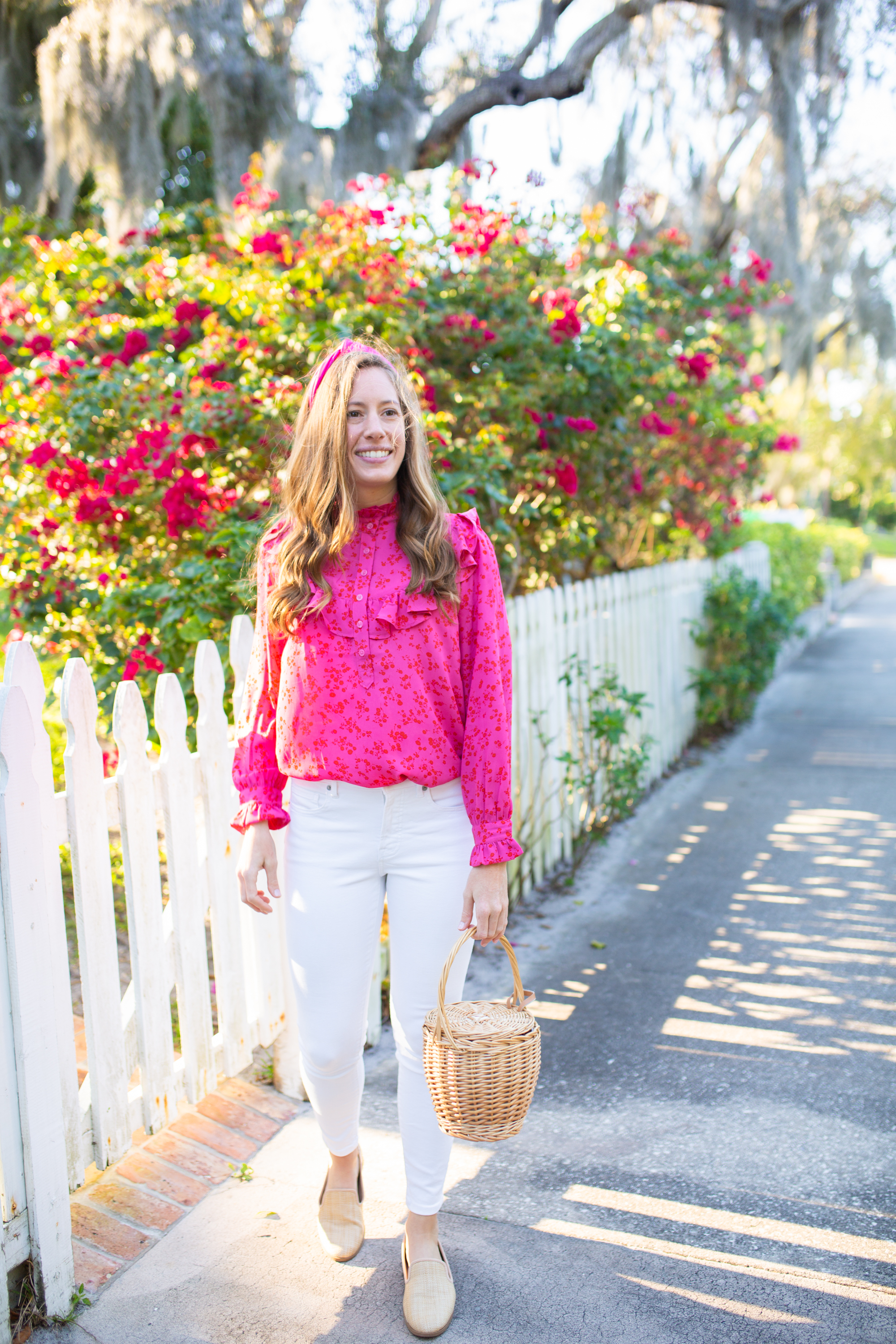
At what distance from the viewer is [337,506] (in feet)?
6.70

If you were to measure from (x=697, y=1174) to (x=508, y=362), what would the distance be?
→ 3397 millimetres

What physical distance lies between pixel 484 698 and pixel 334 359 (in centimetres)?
73

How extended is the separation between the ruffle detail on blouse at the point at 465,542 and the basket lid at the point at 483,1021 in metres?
0.82

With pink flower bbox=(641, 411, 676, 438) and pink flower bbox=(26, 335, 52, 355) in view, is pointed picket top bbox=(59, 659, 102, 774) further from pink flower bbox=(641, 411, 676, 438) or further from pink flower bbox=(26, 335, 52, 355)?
pink flower bbox=(641, 411, 676, 438)

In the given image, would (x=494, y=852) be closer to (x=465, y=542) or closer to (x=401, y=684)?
(x=401, y=684)

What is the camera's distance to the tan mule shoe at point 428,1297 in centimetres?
198

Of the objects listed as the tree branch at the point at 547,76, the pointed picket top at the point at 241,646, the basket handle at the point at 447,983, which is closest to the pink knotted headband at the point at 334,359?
the pointed picket top at the point at 241,646

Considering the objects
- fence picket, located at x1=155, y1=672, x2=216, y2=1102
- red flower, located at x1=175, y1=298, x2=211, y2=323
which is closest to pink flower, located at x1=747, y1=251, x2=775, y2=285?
red flower, located at x1=175, y1=298, x2=211, y2=323

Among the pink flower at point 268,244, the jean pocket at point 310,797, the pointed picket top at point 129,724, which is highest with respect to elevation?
the pink flower at point 268,244

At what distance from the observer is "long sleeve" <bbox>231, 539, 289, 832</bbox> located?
2.09m

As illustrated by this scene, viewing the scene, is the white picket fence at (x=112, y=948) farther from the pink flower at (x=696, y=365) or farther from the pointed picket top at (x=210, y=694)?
the pink flower at (x=696, y=365)

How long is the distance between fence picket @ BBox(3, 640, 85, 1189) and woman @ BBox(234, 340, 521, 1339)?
1.21ft

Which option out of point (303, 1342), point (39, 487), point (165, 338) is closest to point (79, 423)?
point (39, 487)

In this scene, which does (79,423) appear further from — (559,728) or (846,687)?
(846,687)
